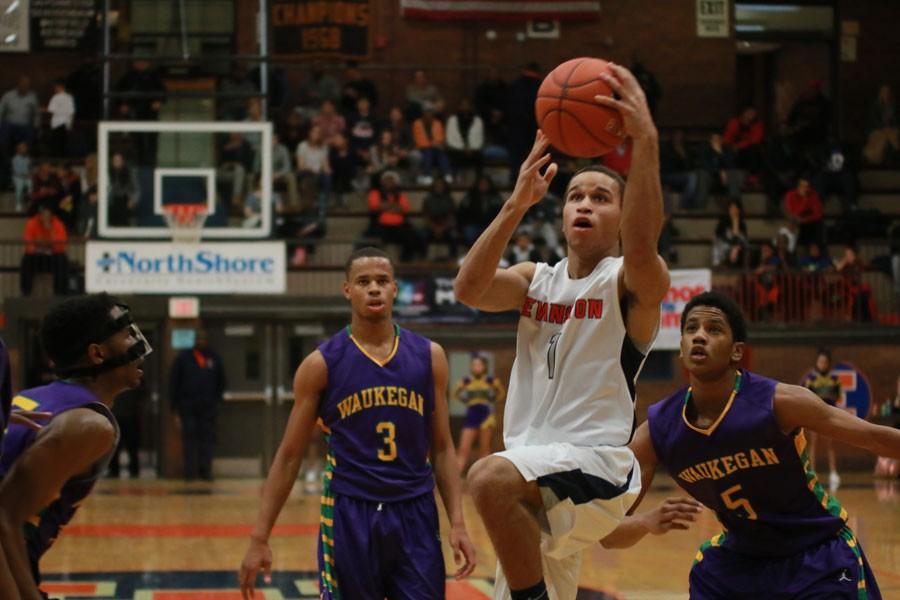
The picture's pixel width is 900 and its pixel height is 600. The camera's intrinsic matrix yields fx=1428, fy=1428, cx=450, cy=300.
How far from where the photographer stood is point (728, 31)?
81.9ft

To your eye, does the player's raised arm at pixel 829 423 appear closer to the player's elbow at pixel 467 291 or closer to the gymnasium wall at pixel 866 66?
the player's elbow at pixel 467 291

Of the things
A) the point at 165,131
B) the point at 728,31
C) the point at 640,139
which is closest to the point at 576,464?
the point at 640,139

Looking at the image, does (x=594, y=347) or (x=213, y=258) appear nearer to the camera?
(x=594, y=347)

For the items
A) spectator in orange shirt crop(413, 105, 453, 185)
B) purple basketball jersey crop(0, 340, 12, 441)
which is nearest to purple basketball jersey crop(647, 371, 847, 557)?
purple basketball jersey crop(0, 340, 12, 441)

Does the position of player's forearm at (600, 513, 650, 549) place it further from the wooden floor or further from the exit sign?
the exit sign

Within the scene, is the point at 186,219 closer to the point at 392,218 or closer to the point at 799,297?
the point at 392,218

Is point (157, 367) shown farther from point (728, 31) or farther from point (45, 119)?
point (728, 31)

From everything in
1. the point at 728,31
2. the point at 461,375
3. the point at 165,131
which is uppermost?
the point at 728,31

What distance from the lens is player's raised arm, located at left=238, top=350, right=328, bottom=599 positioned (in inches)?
218

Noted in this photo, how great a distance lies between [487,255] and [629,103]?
0.68m

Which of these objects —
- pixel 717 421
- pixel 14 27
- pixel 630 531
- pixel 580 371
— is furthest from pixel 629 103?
pixel 14 27

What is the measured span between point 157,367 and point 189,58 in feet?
15.8

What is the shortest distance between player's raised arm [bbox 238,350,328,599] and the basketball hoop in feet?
34.9

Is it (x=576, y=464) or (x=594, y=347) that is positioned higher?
(x=594, y=347)
